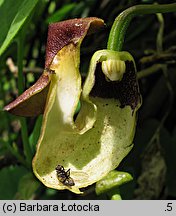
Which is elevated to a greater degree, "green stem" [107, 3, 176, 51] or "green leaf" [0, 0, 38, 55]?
"green leaf" [0, 0, 38, 55]

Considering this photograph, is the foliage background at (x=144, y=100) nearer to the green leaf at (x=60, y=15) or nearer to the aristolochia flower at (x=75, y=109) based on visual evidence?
the green leaf at (x=60, y=15)

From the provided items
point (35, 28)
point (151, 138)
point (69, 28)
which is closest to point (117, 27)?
point (69, 28)

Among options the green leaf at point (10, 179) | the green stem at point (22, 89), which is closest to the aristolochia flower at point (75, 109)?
the green stem at point (22, 89)

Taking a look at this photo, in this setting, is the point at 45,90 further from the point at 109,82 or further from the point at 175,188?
the point at 175,188

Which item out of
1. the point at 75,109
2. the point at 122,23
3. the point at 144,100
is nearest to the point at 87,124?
the point at 75,109

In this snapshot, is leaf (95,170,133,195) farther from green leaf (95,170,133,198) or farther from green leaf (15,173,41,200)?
green leaf (15,173,41,200)

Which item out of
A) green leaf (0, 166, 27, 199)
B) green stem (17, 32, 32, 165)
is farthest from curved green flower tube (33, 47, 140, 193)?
green leaf (0, 166, 27, 199)
